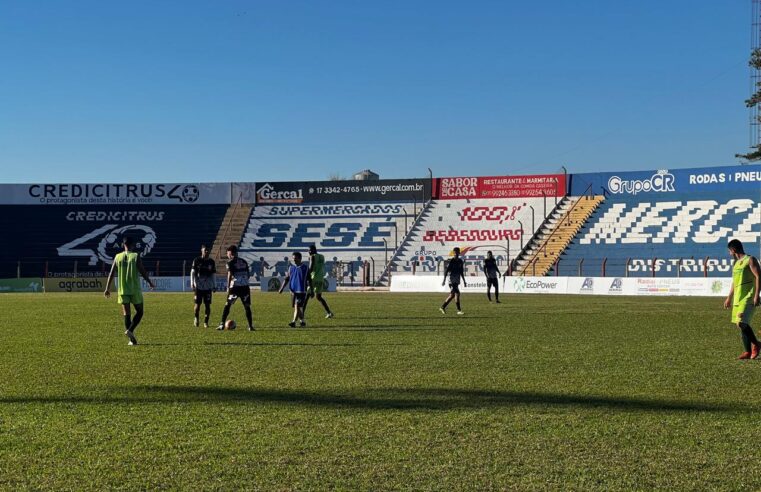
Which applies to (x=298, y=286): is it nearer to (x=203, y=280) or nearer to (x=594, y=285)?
(x=203, y=280)

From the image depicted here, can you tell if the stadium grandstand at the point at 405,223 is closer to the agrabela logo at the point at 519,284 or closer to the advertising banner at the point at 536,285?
the advertising banner at the point at 536,285

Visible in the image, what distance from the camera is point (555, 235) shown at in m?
60.5

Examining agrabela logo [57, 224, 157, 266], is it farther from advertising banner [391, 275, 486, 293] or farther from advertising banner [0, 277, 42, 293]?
advertising banner [391, 275, 486, 293]

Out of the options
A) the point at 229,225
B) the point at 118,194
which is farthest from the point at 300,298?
the point at 118,194

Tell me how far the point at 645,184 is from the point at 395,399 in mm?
56084

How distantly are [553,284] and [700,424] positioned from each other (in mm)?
41367

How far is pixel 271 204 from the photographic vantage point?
7175 centimetres

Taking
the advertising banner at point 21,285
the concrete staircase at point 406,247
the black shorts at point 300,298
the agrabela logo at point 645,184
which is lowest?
the black shorts at point 300,298

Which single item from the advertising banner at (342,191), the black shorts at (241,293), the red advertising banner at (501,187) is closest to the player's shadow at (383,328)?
the black shorts at (241,293)

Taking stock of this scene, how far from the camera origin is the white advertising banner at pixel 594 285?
4478 cm

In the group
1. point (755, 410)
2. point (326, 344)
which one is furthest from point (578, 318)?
point (755, 410)

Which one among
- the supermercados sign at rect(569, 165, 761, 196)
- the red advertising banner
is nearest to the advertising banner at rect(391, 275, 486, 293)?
the red advertising banner

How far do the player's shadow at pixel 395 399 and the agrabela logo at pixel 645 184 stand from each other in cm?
5489

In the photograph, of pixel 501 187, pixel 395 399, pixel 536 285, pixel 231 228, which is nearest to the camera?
pixel 395 399
